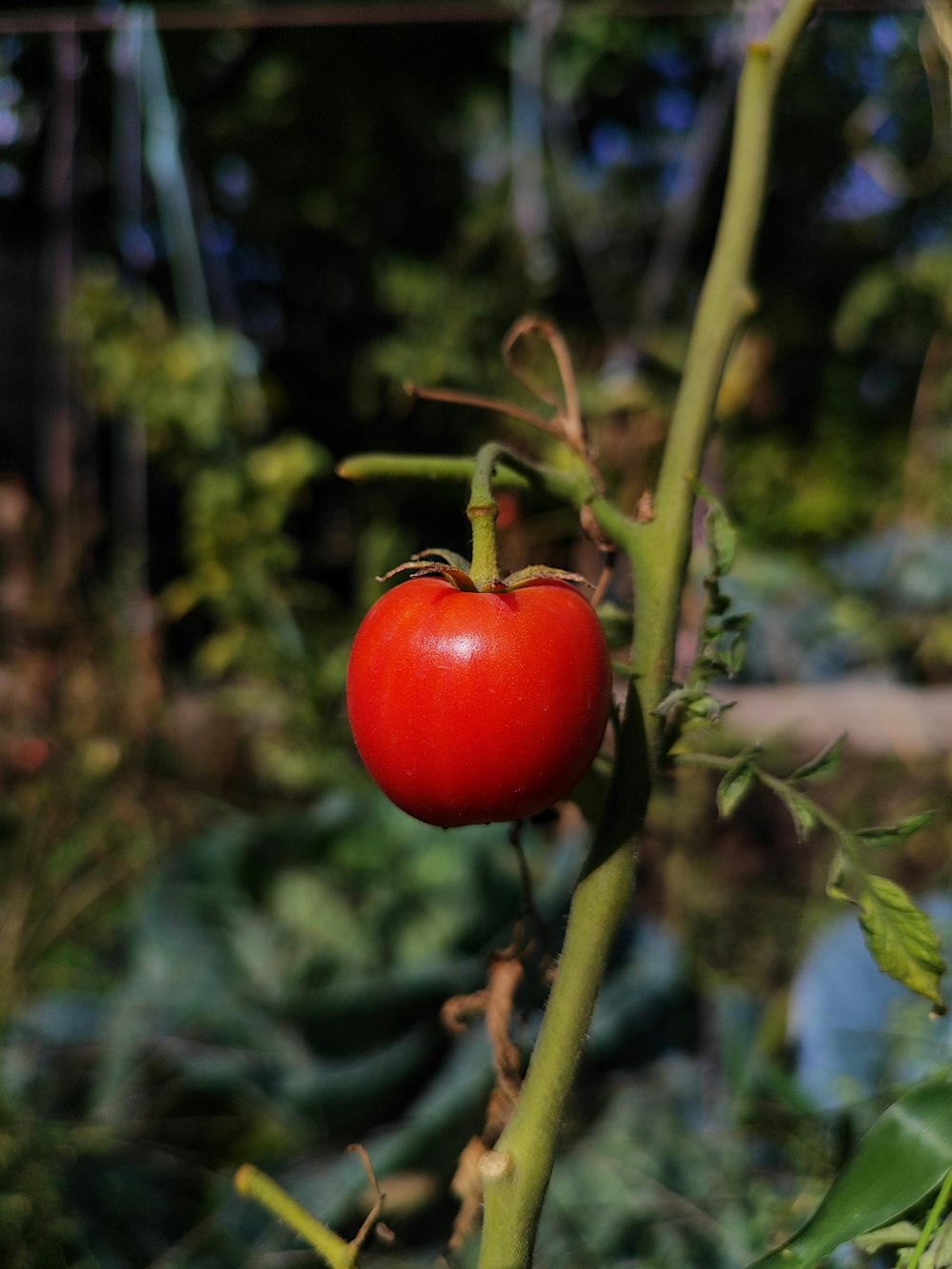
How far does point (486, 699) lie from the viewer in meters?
0.30

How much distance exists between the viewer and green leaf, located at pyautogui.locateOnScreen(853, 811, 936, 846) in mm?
315

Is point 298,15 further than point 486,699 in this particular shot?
Yes

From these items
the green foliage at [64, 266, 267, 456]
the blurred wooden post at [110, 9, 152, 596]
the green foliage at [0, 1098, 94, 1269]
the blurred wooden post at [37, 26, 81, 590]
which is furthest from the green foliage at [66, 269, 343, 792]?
the green foliage at [0, 1098, 94, 1269]

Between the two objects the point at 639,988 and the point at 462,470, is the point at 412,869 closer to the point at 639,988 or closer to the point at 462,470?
the point at 639,988

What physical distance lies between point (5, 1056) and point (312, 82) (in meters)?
3.13

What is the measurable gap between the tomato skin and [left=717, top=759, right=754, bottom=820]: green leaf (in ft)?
0.15

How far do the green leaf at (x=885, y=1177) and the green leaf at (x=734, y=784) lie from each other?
0.34 ft

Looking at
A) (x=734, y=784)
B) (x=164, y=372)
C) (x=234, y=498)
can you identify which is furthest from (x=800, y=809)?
(x=164, y=372)

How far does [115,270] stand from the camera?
3.44m

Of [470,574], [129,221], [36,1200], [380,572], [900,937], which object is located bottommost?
[36,1200]

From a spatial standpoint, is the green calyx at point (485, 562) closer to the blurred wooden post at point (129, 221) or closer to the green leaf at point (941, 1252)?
the green leaf at point (941, 1252)

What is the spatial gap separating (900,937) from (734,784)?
7 centimetres

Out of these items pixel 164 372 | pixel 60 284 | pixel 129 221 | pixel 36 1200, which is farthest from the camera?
pixel 60 284

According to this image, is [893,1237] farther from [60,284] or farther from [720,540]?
[60,284]
